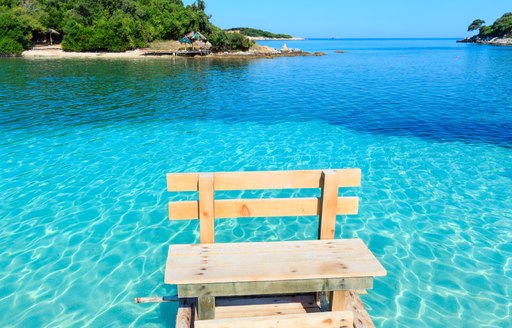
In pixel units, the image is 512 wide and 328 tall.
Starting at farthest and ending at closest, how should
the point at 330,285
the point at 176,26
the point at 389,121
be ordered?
the point at 176,26
the point at 389,121
the point at 330,285

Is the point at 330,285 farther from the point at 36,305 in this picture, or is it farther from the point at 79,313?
the point at 36,305

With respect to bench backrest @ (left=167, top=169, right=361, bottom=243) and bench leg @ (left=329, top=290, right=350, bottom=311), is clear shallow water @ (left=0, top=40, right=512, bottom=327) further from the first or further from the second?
bench backrest @ (left=167, top=169, right=361, bottom=243)

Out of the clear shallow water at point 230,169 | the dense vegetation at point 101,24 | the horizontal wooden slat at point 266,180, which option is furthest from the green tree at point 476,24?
the horizontal wooden slat at point 266,180

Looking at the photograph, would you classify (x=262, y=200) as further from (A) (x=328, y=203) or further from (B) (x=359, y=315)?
(B) (x=359, y=315)

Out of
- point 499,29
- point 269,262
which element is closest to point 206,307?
point 269,262

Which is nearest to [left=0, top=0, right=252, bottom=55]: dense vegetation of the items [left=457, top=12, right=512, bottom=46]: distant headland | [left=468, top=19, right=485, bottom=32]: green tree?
[left=457, top=12, right=512, bottom=46]: distant headland

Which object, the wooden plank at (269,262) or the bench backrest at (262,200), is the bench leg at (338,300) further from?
the bench backrest at (262,200)

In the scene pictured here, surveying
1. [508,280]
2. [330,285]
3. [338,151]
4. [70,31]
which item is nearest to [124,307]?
[330,285]

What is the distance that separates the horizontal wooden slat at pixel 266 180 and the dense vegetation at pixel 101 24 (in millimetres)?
71490

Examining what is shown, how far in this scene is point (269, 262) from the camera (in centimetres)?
362

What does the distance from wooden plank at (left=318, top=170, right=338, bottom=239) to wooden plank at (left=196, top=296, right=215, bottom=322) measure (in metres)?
1.56

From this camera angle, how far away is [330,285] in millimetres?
3504

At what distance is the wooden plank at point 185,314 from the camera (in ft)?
13.4

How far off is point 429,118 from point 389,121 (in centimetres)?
263
